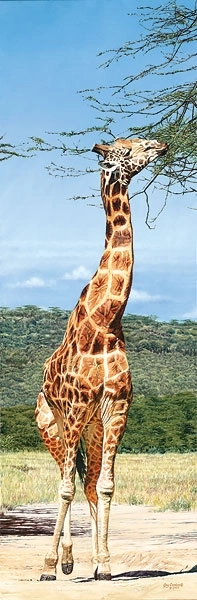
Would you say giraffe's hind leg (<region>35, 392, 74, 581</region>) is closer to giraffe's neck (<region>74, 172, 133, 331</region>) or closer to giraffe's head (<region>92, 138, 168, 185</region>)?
giraffe's neck (<region>74, 172, 133, 331</region>)

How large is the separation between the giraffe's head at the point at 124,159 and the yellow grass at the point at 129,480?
18.9ft

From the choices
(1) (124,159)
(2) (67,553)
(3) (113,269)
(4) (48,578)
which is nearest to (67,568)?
(2) (67,553)

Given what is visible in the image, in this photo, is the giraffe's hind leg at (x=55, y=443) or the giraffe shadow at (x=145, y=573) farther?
the giraffe shadow at (x=145, y=573)

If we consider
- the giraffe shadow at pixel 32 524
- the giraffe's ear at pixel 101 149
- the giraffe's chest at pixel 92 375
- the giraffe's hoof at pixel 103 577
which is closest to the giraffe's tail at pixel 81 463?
the giraffe's chest at pixel 92 375

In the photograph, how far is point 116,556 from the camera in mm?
7949

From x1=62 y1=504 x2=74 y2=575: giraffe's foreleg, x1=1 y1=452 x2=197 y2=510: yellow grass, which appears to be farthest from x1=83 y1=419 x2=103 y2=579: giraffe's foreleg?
x1=1 y1=452 x2=197 y2=510: yellow grass

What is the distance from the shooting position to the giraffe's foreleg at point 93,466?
637 centimetres

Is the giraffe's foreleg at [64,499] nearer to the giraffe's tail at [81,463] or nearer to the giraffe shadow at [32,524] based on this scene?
the giraffe's tail at [81,463]

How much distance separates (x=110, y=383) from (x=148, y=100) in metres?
3.87

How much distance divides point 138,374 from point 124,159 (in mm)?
11830

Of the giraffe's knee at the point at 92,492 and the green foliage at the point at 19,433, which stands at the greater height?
the giraffe's knee at the point at 92,492

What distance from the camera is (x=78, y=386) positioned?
607 cm

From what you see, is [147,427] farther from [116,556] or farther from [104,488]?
[104,488]

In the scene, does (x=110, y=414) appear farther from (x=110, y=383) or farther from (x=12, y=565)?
(x=12, y=565)
